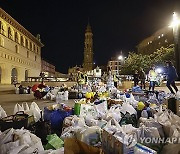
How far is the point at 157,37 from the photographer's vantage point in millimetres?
63781

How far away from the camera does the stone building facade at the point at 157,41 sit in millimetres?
57062

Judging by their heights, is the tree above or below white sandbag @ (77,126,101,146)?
above

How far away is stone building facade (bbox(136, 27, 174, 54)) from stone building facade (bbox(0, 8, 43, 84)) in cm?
3454

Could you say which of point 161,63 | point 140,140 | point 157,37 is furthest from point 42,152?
point 157,37

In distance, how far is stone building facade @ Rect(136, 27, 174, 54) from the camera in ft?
187

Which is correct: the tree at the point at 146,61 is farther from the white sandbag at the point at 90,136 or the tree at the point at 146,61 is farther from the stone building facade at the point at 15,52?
the white sandbag at the point at 90,136

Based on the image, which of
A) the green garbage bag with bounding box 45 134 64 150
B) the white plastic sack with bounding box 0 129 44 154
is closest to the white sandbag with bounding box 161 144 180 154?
the green garbage bag with bounding box 45 134 64 150

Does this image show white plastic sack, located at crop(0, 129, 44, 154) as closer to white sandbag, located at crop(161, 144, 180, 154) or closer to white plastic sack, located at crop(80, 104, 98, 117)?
white sandbag, located at crop(161, 144, 180, 154)

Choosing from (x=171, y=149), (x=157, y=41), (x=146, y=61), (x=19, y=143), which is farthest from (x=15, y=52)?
(x=171, y=149)

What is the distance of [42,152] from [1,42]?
39.9 meters

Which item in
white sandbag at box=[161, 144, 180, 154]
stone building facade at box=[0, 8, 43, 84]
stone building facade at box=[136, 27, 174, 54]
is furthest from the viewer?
stone building facade at box=[136, 27, 174, 54]

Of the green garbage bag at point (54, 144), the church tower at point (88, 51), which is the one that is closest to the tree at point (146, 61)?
the green garbage bag at point (54, 144)

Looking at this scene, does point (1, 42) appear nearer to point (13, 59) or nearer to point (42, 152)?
point (13, 59)

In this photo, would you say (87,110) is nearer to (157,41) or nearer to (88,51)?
(157,41)
